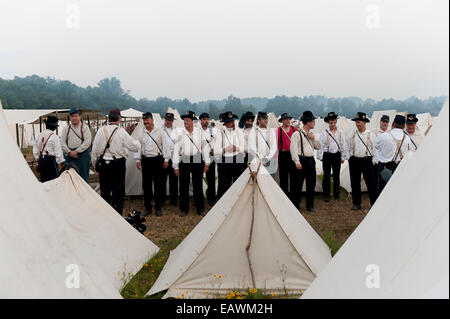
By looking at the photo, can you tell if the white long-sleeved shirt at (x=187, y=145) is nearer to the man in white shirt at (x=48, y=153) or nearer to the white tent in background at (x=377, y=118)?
the man in white shirt at (x=48, y=153)

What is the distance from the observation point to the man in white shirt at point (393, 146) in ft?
19.7

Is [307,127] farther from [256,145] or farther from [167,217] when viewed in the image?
[167,217]

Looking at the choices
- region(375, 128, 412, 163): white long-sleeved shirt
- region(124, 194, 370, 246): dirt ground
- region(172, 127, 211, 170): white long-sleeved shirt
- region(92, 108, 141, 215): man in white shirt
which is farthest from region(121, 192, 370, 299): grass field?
region(375, 128, 412, 163): white long-sleeved shirt

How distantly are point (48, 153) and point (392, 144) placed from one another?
6253 mm

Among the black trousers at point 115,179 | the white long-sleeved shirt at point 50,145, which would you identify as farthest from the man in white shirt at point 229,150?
the white long-sleeved shirt at point 50,145

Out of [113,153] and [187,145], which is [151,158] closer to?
[187,145]

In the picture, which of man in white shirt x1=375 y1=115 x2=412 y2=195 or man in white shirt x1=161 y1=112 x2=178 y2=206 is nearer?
man in white shirt x1=375 y1=115 x2=412 y2=195

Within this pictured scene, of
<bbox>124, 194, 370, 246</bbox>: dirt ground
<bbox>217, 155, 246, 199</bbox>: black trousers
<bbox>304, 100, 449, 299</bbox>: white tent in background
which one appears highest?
<bbox>304, 100, 449, 299</bbox>: white tent in background

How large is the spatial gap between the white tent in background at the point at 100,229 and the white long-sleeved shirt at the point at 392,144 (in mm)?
4210

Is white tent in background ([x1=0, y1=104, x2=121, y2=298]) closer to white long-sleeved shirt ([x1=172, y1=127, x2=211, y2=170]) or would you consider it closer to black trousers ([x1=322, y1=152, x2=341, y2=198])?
white long-sleeved shirt ([x1=172, y1=127, x2=211, y2=170])

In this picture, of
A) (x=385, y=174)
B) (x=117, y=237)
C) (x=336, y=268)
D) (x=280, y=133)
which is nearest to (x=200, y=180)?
(x=280, y=133)

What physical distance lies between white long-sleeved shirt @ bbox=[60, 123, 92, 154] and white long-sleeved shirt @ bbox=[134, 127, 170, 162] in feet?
3.53

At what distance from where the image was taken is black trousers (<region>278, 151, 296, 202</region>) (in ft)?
23.0

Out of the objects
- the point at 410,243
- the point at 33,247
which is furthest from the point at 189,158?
the point at 410,243
